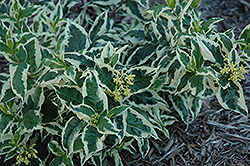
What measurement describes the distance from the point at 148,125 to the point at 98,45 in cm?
77

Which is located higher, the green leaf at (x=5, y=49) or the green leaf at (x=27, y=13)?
the green leaf at (x=27, y=13)

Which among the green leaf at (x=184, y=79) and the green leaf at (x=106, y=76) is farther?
the green leaf at (x=184, y=79)

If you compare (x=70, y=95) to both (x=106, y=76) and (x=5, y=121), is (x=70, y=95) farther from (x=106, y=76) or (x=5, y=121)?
(x=5, y=121)

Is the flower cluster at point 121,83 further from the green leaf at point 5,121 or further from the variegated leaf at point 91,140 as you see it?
the green leaf at point 5,121

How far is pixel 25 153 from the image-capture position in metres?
2.20

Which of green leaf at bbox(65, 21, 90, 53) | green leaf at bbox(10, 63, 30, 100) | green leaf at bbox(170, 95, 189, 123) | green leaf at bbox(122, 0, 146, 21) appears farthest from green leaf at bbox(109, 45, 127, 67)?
green leaf at bbox(122, 0, 146, 21)

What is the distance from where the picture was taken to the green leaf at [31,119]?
2.06 metres

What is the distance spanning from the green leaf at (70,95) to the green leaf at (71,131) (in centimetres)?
12

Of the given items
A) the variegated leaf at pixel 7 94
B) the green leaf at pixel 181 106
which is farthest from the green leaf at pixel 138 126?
the variegated leaf at pixel 7 94

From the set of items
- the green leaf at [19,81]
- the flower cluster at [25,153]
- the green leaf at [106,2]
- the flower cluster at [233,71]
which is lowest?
the flower cluster at [25,153]

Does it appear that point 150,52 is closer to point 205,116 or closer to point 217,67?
point 217,67

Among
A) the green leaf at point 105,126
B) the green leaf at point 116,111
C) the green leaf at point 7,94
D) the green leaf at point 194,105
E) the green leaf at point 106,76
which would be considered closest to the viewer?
the green leaf at point 105,126

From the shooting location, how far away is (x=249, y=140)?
8.41 ft

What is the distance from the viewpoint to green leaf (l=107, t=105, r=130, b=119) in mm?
1750
